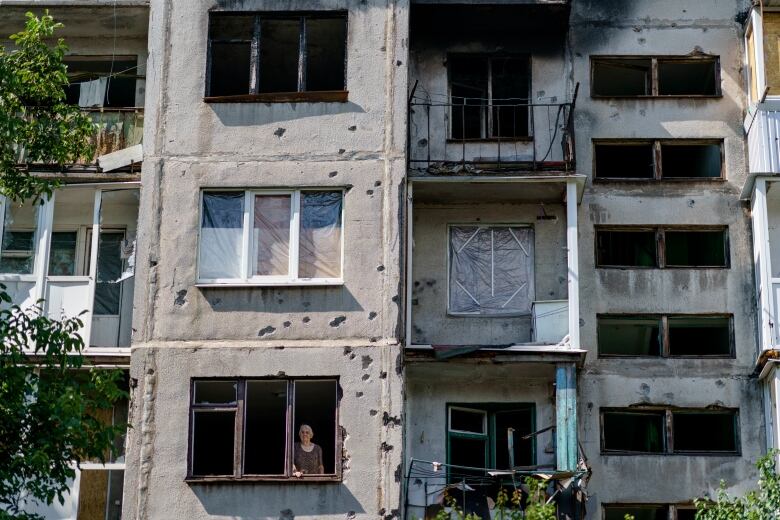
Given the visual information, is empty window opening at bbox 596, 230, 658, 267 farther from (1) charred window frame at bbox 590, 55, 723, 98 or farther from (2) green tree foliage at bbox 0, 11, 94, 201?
(2) green tree foliage at bbox 0, 11, 94, 201

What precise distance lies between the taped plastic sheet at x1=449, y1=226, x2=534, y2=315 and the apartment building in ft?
0.14

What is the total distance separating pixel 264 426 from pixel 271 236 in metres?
3.01

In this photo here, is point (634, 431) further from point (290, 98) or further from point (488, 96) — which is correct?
point (290, 98)

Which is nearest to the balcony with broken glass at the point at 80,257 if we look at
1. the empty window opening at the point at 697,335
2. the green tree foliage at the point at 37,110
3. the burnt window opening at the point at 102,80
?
the burnt window opening at the point at 102,80

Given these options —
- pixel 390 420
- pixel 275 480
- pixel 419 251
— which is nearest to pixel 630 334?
pixel 419 251

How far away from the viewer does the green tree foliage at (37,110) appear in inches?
792

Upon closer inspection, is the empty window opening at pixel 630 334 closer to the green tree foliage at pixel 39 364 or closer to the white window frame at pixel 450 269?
the white window frame at pixel 450 269

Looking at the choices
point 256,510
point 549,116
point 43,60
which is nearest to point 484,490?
point 256,510

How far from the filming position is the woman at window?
21.0 metres

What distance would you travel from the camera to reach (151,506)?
2083cm

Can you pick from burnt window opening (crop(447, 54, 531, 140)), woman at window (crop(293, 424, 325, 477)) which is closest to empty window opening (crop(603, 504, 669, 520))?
woman at window (crop(293, 424, 325, 477))

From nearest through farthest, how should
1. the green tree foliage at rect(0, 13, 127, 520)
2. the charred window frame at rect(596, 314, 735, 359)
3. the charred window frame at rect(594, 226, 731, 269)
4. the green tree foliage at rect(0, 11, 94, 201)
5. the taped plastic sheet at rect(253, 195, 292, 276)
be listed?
the green tree foliage at rect(0, 13, 127, 520)
the green tree foliage at rect(0, 11, 94, 201)
the taped plastic sheet at rect(253, 195, 292, 276)
the charred window frame at rect(596, 314, 735, 359)
the charred window frame at rect(594, 226, 731, 269)

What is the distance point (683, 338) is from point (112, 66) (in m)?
11.3

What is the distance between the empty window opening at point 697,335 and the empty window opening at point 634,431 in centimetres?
123
